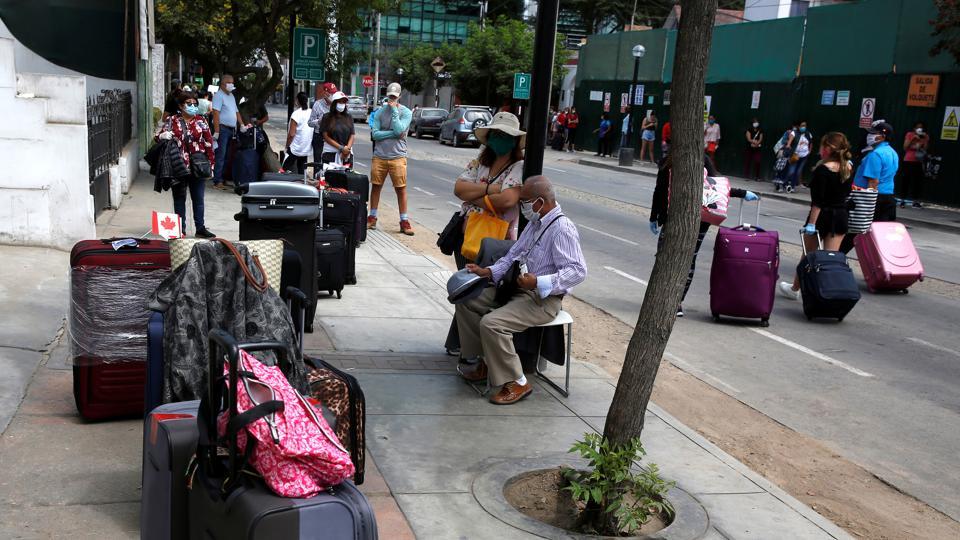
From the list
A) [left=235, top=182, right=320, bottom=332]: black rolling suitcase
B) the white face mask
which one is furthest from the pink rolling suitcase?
[left=235, top=182, right=320, bottom=332]: black rolling suitcase

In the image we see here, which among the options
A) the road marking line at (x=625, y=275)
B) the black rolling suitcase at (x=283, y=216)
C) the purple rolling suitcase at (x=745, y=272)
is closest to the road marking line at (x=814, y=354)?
the purple rolling suitcase at (x=745, y=272)

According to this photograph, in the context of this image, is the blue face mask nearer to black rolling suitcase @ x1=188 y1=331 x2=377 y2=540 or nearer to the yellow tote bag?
the yellow tote bag

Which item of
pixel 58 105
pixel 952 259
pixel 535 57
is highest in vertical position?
pixel 535 57

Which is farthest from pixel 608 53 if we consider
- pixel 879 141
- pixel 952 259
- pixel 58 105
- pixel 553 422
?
pixel 553 422

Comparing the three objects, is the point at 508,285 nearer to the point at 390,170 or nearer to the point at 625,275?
the point at 625,275

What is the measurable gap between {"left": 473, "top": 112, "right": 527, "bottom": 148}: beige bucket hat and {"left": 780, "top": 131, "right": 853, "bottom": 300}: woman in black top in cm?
482

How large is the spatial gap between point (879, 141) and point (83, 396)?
10.4 metres

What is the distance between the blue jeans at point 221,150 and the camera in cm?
1704

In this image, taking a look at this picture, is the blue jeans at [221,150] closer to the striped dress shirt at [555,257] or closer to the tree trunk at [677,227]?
the striped dress shirt at [555,257]

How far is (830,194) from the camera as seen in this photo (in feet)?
36.5

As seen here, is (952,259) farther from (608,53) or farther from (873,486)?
(608,53)

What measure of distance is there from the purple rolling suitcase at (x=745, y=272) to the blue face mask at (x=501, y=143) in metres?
3.22

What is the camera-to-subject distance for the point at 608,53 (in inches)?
1727

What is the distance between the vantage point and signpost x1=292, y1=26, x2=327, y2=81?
1700 cm
